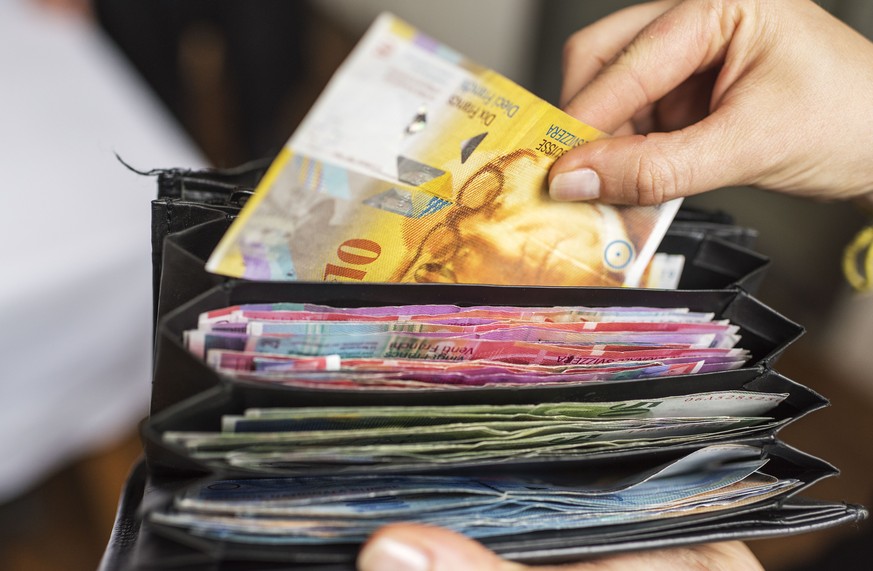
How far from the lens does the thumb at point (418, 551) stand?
0.38 metres

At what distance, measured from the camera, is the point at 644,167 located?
0.54 meters

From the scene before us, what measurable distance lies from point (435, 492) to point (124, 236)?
0.76 metres

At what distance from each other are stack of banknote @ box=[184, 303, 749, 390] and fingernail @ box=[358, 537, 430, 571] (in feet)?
0.30

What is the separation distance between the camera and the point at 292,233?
448 mm

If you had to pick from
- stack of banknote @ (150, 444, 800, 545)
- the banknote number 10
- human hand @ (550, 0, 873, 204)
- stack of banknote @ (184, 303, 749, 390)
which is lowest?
stack of banknote @ (150, 444, 800, 545)

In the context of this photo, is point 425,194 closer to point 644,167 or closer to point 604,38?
point 644,167

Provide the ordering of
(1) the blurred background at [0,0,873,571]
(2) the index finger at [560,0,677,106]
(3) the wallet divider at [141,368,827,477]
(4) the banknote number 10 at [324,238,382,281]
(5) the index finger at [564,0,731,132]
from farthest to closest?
(1) the blurred background at [0,0,873,571] → (2) the index finger at [560,0,677,106] → (5) the index finger at [564,0,731,132] → (4) the banknote number 10 at [324,238,382,281] → (3) the wallet divider at [141,368,827,477]

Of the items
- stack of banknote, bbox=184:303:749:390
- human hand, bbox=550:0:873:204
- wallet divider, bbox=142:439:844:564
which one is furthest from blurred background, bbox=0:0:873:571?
human hand, bbox=550:0:873:204

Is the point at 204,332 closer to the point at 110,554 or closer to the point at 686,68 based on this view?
the point at 110,554

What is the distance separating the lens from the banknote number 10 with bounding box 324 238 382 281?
0.49 m

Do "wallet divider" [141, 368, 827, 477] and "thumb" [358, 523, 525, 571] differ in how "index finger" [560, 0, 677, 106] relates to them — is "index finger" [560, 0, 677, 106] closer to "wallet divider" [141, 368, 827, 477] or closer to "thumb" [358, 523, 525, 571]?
"wallet divider" [141, 368, 827, 477]

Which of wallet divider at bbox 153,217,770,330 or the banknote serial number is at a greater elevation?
the banknote serial number

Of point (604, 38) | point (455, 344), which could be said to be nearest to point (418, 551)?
point (455, 344)

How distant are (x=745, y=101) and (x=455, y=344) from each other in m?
0.36
